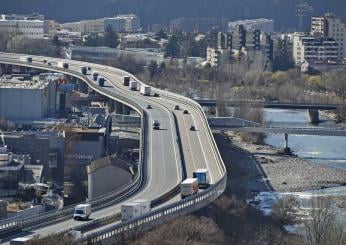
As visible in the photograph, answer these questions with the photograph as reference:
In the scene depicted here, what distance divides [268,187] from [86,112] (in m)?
5.42

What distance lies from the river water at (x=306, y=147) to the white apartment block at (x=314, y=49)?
898cm

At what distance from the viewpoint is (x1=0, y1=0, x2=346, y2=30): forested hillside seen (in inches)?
2105

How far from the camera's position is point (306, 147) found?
71.4ft

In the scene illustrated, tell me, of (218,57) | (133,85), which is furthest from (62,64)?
(218,57)

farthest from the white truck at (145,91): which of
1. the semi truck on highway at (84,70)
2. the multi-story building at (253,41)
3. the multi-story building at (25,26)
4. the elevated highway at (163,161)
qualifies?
the multi-story building at (25,26)

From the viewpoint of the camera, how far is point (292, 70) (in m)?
34.2

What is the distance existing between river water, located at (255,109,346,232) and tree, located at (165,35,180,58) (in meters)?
9.76

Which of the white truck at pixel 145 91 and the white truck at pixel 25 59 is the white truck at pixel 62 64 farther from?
the white truck at pixel 145 91

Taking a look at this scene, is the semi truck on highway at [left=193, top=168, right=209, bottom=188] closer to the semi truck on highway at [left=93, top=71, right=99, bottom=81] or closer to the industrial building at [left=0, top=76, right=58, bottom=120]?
the industrial building at [left=0, top=76, right=58, bottom=120]

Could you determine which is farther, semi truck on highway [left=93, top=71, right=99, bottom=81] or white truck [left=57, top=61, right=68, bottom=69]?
white truck [left=57, top=61, right=68, bottom=69]

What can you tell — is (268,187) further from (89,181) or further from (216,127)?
(216,127)

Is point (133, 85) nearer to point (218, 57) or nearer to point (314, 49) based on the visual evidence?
point (218, 57)

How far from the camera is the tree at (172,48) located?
37.4 metres

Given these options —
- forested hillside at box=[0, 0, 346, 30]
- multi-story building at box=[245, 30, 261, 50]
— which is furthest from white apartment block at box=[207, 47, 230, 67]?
forested hillside at box=[0, 0, 346, 30]
